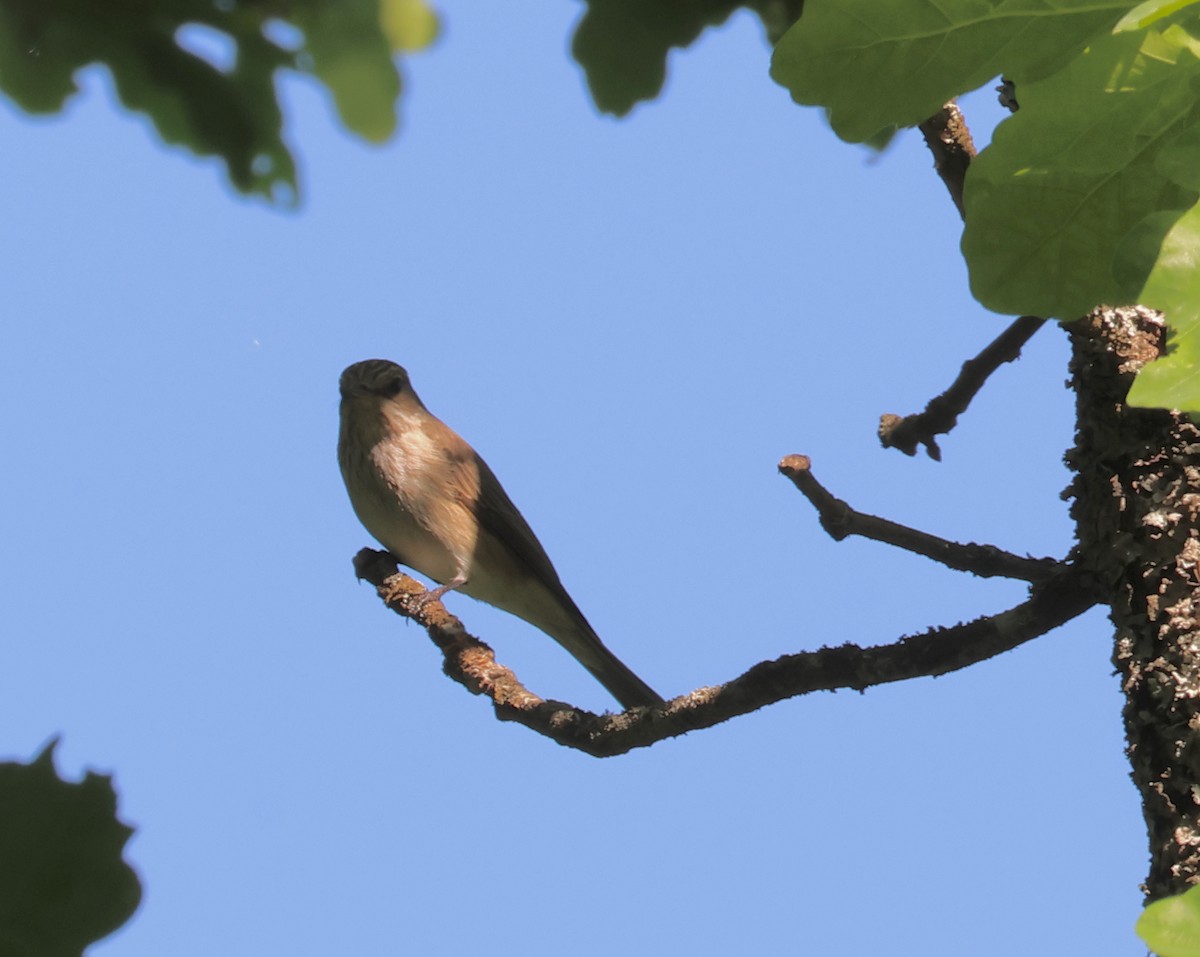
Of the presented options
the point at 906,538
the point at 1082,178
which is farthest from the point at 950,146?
the point at 1082,178

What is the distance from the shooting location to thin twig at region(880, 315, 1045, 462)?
294cm

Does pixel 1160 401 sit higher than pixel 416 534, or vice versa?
pixel 416 534

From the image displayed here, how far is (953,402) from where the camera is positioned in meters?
3.08

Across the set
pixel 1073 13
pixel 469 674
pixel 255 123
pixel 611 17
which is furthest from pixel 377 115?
pixel 469 674

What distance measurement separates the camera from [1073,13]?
1.14 m

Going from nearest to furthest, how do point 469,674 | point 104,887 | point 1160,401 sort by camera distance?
point 1160,401 < point 104,887 < point 469,674

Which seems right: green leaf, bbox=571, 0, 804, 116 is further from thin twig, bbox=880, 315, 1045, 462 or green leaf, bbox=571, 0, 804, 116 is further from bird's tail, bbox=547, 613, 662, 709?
bird's tail, bbox=547, 613, 662, 709

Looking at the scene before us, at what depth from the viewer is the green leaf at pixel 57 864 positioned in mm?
1004

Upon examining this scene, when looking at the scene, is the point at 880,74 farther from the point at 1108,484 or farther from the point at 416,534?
the point at 416,534

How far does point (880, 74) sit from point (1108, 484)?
4.50 ft

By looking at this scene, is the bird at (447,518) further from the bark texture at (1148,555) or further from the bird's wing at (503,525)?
the bark texture at (1148,555)

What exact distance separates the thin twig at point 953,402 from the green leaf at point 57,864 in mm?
2315

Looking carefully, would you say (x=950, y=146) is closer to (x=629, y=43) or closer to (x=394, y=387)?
(x=629, y=43)

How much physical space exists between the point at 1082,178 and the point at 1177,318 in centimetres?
45
